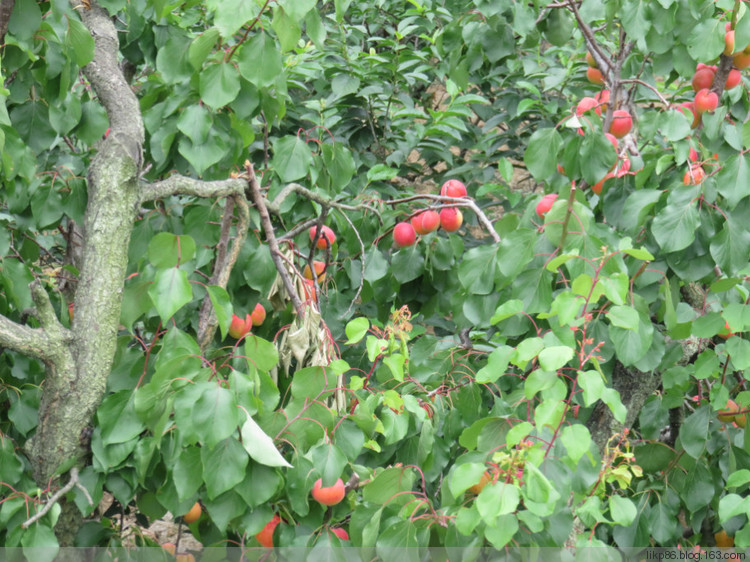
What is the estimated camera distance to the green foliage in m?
1.30

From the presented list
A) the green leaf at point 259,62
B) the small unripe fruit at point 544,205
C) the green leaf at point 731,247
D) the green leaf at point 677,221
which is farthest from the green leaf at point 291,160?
the green leaf at point 731,247

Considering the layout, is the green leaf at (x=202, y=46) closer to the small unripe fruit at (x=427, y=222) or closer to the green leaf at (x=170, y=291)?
the green leaf at (x=170, y=291)

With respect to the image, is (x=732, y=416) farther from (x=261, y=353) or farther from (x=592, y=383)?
(x=261, y=353)

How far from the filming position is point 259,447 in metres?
1.28

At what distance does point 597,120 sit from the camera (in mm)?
1667

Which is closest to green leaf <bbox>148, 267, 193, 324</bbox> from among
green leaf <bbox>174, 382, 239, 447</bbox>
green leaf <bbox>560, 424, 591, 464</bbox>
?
green leaf <bbox>174, 382, 239, 447</bbox>

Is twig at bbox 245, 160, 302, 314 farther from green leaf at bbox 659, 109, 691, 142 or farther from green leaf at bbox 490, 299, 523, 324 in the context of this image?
green leaf at bbox 659, 109, 691, 142

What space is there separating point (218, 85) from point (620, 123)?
2.90ft

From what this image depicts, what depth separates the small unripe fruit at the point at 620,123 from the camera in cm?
186

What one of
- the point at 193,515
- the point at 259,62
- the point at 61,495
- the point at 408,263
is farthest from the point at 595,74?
the point at 61,495

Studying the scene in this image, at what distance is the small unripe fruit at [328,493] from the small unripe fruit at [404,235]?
0.70m

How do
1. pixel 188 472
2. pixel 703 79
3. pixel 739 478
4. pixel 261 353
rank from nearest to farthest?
pixel 188 472
pixel 261 353
pixel 739 478
pixel 703 79

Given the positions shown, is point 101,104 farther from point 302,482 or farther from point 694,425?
point 694,425

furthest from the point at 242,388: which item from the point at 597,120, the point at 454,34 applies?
the point at 454,34
